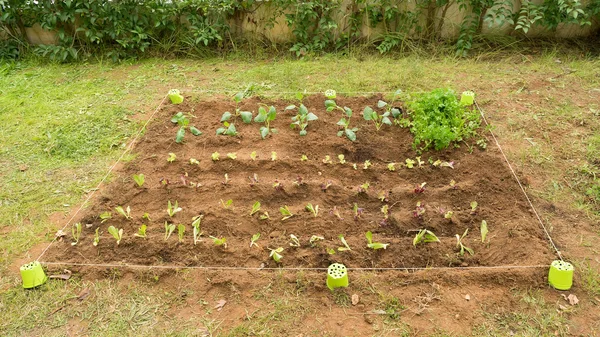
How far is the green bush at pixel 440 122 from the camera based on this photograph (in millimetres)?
3288

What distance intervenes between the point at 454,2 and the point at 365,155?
2.51 metres

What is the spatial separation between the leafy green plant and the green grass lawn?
0.37 meters

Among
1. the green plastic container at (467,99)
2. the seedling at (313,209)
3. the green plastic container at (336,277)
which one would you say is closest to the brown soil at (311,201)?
the seedling at (313,209)

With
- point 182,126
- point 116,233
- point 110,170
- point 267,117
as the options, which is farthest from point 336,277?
point 182,126

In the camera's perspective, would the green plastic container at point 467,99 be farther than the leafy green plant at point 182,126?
Yes

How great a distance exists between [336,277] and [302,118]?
63.6 inches

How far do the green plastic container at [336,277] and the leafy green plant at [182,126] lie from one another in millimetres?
1694

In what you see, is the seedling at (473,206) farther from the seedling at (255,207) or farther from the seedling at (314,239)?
the seedling at (255,207)

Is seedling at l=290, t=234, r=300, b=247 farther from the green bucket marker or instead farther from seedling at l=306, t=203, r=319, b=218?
the green bucket marker

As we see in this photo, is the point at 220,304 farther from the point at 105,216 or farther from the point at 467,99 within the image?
the point at 467,99

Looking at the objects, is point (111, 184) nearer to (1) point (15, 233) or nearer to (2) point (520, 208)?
(1) point (15, 233)

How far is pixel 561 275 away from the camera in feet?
7.54

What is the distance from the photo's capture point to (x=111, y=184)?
125 inches

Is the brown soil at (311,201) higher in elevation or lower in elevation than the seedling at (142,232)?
lower
